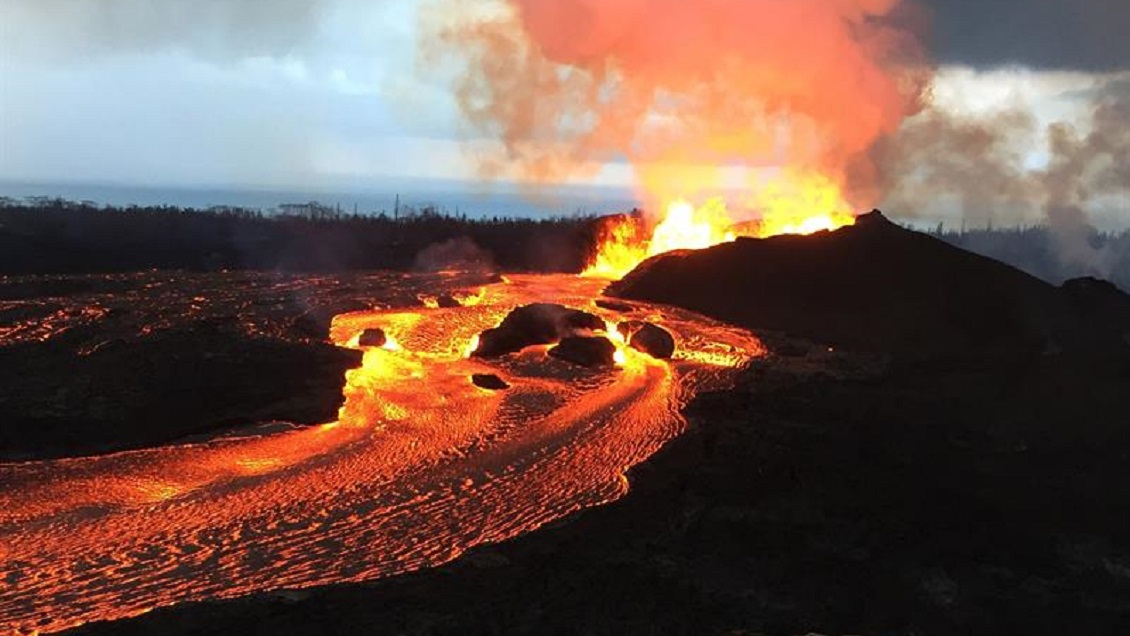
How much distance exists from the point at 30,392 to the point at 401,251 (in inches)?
3276

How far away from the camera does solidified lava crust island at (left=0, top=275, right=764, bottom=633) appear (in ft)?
61.3

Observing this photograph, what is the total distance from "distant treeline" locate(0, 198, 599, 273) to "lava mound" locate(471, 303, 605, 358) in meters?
55.9

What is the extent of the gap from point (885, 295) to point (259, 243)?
8904 centimetres

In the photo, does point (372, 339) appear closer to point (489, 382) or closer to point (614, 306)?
point (489, 382)

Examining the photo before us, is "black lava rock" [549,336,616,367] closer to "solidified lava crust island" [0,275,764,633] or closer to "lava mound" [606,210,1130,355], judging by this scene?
"solidified lava crust island" [0,275,764,633]

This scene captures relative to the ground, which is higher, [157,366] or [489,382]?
[489,382]

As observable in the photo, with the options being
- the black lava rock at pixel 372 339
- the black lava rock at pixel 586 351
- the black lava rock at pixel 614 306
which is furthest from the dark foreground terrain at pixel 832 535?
the black lava rock at pixel 372 339

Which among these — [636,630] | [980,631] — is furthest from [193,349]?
[980,631]

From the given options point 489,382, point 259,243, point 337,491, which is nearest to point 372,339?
point 489,382

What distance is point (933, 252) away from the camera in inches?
2371

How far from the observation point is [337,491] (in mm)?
24172

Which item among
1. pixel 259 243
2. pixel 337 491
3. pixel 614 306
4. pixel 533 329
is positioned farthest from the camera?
pixel 259 243

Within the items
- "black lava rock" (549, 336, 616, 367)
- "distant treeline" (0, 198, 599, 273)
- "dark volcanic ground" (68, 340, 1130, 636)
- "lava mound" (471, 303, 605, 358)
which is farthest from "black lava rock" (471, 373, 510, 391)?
"distant treeline" (0, 198, 599, 273)

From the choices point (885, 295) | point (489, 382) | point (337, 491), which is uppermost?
point (885, 295)
